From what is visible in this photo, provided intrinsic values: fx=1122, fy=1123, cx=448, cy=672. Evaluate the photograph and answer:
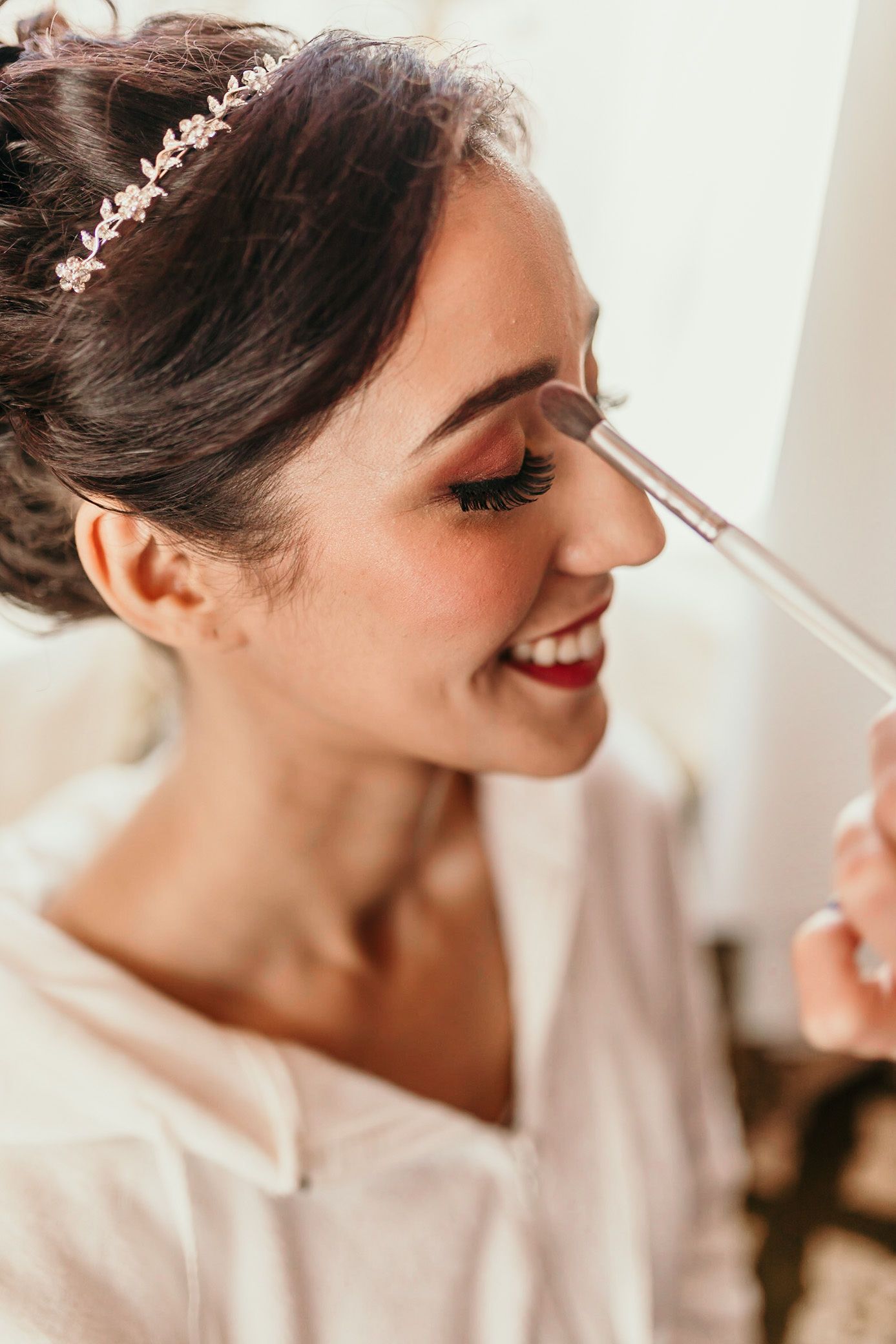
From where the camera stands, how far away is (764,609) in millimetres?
1187

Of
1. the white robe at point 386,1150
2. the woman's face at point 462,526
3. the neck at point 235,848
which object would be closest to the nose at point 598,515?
the woman's face at point 462,526

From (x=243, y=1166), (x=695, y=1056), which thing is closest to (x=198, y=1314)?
(x=243, y=1166)

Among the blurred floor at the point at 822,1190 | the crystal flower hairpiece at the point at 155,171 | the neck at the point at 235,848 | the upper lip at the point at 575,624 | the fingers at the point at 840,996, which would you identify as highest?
the crystal flower hairpiece at the point at 155,171

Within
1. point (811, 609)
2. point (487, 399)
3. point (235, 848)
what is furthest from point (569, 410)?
point (235, 848)

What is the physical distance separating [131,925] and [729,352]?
2.67 ft

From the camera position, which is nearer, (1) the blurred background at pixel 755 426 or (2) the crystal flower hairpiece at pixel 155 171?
(2) the crystal flower hairpiece at pixel 155 171

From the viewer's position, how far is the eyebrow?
564 millimetres

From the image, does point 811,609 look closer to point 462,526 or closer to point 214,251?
point 462,526

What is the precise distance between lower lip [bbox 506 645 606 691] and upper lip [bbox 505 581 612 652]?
0.02 meters

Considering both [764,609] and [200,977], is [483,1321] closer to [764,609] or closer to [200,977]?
[200,977]

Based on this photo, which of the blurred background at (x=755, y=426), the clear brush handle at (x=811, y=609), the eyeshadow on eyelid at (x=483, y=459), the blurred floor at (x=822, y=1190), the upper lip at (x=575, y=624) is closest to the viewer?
the clear brush handle at (x=811, y=609)

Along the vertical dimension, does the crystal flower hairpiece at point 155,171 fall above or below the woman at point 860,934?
above

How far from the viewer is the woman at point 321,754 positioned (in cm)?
55

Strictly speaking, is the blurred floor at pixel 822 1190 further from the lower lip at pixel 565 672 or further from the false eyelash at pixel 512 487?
the false eyelash at pixel 512 487
